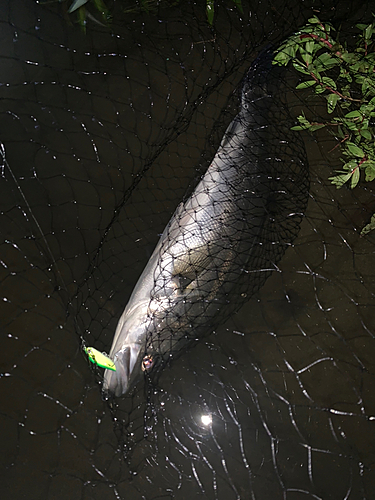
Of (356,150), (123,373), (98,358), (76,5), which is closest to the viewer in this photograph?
(98,358)

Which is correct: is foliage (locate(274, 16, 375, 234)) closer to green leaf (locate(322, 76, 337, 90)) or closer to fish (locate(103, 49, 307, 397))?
green leaf (locate(322, 76, 337, 90))

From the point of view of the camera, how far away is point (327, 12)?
2.16 m

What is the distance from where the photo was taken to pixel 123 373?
1482 mm

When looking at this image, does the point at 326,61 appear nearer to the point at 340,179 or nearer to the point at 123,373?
the point at 340,179

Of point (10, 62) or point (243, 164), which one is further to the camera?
point (10, 62)

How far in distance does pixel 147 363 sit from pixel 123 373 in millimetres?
96

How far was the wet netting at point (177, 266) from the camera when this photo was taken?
5.13 feet

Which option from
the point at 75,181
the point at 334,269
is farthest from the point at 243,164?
the point at 75,181

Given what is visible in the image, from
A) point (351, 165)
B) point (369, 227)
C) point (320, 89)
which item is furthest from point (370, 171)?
point (320, 89)

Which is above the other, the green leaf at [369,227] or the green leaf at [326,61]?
the green leaf at [326,61]

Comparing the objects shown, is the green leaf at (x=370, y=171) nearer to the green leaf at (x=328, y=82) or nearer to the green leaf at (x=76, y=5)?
the green leaf at (x=328, y=82)

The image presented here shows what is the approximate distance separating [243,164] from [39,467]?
54.3 inches

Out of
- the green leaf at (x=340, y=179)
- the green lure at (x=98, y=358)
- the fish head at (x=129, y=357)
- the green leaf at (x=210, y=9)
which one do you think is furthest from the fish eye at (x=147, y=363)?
the green leaf at (x=210, y=9)

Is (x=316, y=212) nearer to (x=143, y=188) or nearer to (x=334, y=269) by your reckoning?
(x=334, y=269)
